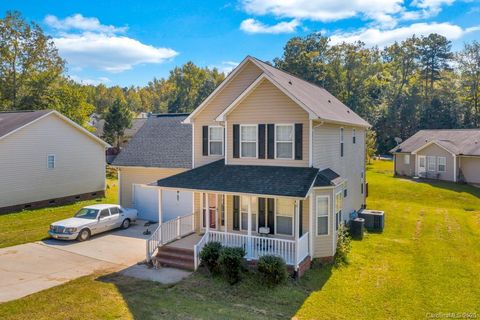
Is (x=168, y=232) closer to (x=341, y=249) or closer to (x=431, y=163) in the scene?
(x=341, y=249)

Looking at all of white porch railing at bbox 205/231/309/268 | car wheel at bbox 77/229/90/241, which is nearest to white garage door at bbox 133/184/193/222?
car wheel at bbox 77/229/90/241

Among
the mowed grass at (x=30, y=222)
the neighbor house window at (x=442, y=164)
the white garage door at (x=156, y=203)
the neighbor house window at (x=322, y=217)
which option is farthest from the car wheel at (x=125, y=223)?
the neighbor house window at (x=442, y=164)

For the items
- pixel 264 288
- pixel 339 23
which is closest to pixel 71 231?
pixel 264 288

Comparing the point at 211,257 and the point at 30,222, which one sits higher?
the point at 211,257

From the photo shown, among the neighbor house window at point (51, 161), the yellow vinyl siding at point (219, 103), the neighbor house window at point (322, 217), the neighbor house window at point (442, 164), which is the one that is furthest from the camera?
the neighbor house window at point (442, 164)

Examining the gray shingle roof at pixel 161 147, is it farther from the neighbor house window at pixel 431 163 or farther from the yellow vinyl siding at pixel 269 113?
the neighbor house window at pixel 431 163

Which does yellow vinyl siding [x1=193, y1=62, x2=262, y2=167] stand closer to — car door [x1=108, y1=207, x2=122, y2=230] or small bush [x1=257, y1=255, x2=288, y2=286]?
car door [x1=108, y1=207, x2=122, y2=230]

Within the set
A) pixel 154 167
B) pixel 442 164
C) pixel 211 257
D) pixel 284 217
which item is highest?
pixel 154 167

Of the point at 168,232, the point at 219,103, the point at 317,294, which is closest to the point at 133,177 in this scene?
the point at 168,232
